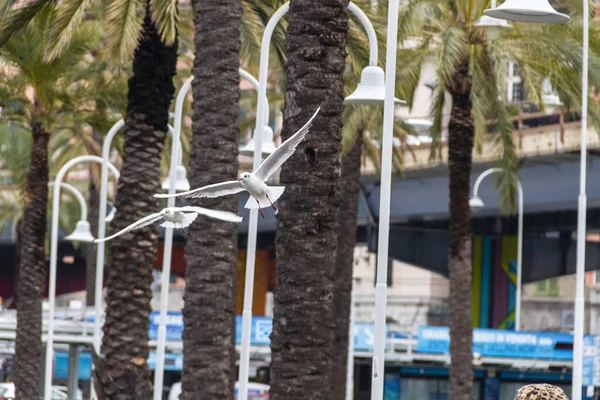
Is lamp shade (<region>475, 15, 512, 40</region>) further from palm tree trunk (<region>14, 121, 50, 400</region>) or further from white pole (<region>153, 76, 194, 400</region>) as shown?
palm tree trunk (<region>14, 121, 50, 400</region>)

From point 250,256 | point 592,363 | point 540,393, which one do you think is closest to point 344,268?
point 592,363

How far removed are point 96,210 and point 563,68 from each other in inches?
661

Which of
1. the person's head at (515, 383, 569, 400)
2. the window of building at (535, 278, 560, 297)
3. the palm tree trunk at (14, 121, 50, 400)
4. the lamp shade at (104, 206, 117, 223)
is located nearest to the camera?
the person's head at (515, 383, 569, 400)

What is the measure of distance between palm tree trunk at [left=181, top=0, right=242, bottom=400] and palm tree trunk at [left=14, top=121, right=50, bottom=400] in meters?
9.71

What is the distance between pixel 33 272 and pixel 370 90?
14.6m

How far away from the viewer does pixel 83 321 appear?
36438 millimetres

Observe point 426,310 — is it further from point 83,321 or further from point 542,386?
point 542,386

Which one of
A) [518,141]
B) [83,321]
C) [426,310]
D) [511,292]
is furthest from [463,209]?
[426,310]

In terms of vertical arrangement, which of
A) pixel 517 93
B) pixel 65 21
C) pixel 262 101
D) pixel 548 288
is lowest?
pixel 262 101

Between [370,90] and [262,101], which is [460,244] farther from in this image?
[370,90]

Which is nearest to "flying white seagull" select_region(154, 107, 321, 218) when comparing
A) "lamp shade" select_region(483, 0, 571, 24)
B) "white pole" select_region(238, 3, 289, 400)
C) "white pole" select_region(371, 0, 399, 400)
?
"white pole" select_region(371, 0, 399, 400)

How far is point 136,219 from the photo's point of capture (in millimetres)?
19906

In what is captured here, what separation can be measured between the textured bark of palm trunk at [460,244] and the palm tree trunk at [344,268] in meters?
2.02

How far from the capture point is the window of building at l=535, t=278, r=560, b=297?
206 feet
